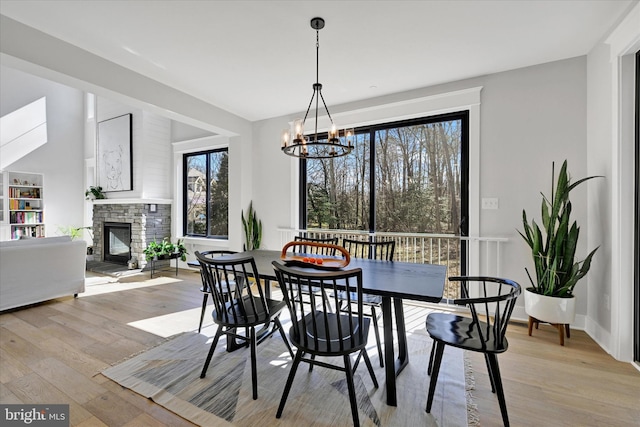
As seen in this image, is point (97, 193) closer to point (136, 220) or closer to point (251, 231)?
point (136, 220)

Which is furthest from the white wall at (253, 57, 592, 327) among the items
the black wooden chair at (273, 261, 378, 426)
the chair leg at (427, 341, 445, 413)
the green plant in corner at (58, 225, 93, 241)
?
the green plant in corner at (58, 225, 93, 241)

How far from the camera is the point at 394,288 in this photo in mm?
1779

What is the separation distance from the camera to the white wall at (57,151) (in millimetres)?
6438

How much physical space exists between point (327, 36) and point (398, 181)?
2.01 m

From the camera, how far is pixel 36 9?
2.27 meters

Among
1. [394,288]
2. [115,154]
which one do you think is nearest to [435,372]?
[394,288]

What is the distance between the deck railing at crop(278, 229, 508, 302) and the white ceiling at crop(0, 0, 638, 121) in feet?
6.10

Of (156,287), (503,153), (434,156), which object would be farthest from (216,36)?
(156,287)

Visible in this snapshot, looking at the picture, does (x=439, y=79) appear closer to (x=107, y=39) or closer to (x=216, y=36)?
(x=216, y=36)

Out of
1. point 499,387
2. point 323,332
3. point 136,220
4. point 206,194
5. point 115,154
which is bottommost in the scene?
point 499,387

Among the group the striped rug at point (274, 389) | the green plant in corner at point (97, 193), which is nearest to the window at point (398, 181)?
the striped rug at point (274, 389)

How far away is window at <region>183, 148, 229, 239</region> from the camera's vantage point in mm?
5562

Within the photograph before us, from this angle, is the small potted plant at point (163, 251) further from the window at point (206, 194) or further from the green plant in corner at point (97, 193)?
the green plant in corner at point (97, 193)

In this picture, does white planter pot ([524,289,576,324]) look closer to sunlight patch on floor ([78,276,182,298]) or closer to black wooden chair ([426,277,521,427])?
black wooden chair ([426,277,521,427])
